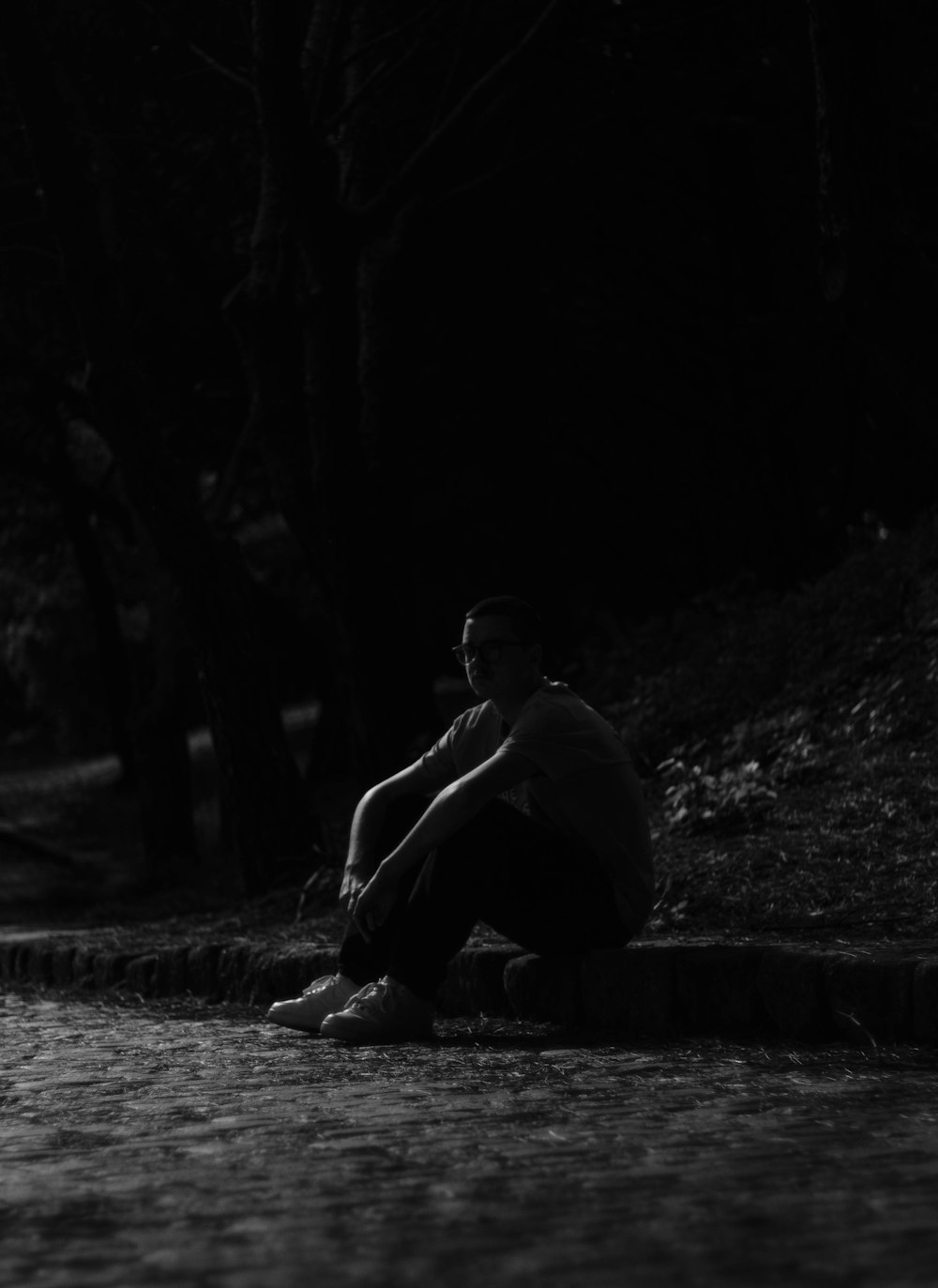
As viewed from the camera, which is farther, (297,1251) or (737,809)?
(737,809)

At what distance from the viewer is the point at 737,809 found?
10.2 metres

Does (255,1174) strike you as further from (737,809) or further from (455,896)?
(737,809)

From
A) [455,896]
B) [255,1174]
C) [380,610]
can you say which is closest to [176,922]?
[380,610]

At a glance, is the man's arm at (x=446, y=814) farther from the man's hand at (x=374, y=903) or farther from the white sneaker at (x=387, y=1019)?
the white sneaker at (x=387, y=1019)

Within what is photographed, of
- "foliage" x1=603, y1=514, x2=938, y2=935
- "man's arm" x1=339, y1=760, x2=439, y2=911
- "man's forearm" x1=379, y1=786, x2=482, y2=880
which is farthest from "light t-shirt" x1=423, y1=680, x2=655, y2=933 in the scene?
"foliage" x1=603, y1=514, x2=938, y2=935

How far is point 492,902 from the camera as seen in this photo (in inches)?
280

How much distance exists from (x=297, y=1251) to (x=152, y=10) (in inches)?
503

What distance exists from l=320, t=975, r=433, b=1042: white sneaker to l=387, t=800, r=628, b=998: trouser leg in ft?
0.14

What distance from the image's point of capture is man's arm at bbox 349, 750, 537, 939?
6.92 m

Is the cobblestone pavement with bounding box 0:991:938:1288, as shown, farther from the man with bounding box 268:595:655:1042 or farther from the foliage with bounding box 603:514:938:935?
the foliage with bounding box 603:514:938:935

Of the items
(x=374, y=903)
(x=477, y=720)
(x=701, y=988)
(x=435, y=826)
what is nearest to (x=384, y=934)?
(x=374, y=903)

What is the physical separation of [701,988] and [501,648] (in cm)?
134

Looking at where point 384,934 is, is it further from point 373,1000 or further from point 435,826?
point 435,826

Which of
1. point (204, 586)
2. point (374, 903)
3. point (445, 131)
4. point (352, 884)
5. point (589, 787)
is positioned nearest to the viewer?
point (374, 903)
